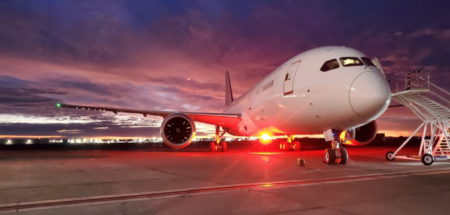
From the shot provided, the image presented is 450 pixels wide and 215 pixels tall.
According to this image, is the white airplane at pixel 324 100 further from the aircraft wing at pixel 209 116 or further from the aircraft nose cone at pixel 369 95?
the aircraft wing at pixel 209 116

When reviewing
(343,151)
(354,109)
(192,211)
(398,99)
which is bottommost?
(192,211)

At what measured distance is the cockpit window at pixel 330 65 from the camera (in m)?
10.1

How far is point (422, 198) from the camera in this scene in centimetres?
546

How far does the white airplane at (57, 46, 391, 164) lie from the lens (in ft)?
30.1

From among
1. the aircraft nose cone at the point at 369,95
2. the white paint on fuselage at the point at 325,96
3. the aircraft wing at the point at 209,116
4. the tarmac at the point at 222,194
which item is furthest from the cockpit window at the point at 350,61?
the aircraft wing at the point at 209,116

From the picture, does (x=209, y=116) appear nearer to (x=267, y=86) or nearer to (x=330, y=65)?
(x=267, y=86)

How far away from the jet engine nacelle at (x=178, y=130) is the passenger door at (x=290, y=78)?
5408 millimetres

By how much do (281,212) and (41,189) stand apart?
4.89m

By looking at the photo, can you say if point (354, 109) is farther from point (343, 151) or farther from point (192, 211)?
point (192, 211)

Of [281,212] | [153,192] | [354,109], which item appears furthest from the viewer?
[354,109]

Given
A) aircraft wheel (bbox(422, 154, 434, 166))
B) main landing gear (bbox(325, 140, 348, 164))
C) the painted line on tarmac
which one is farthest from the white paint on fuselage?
aircraft wheel (bbox(422, 154, 434, 166))

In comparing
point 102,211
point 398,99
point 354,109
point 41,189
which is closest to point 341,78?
point 354,109

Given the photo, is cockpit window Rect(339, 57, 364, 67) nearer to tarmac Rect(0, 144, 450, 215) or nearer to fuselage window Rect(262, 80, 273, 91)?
tarmac Rect(0, 144, 450, 215)

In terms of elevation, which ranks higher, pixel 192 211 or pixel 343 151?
pixel 343 151
